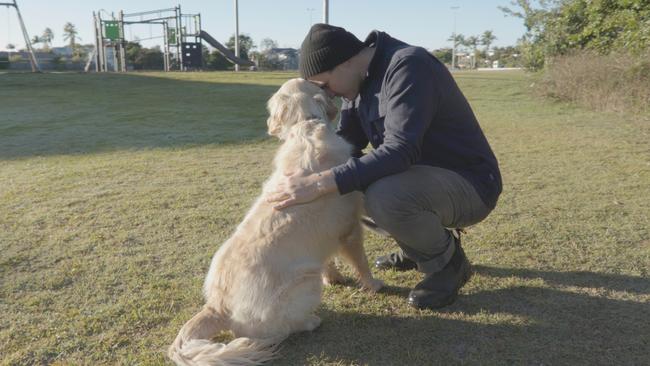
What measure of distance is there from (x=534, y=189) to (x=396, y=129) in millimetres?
3046

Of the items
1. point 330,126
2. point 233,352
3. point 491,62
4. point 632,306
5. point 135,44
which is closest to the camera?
point 233,352

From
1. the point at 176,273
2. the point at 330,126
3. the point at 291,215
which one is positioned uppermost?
the point at 330,126

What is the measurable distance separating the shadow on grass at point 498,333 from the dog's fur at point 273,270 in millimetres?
192

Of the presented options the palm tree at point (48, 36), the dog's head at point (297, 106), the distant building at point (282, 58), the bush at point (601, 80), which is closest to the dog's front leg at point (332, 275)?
the dog's head at point (297, 106)

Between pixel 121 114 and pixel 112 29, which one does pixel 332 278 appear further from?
pixel 112 29

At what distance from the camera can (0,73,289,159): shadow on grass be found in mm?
8203

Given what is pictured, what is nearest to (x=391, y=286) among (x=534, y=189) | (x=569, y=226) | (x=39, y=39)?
(x=569, y=226)

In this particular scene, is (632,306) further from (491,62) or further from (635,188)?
(491,62)

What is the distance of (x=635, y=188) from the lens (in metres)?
4.85

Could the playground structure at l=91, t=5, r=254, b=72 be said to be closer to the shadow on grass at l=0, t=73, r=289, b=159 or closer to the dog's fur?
the shadow on grass at l=0, t=73, r=289, b=159

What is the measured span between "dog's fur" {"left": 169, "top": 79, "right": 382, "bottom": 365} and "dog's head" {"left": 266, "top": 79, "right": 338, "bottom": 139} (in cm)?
9

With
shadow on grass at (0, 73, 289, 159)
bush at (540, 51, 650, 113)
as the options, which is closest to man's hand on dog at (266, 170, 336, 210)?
shadow on grass at (0, 73, 289, 159)

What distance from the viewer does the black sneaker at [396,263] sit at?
3.23m

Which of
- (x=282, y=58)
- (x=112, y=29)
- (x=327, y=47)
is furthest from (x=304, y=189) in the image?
(x=282, y=58)
